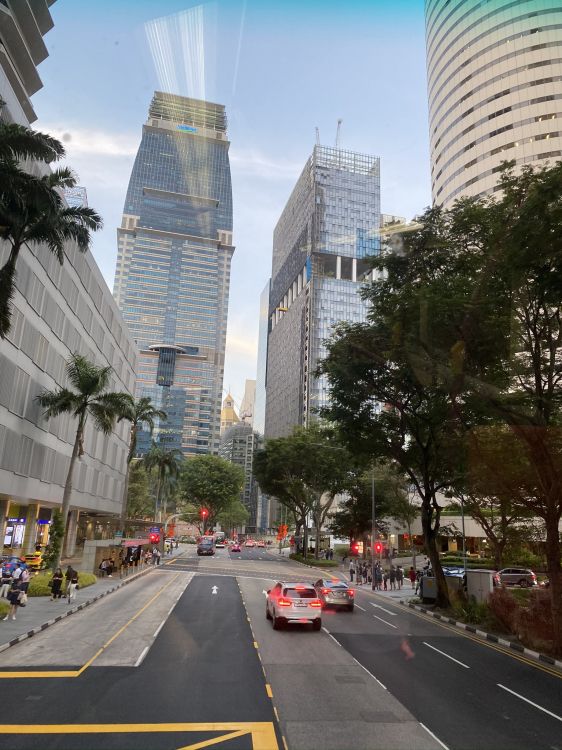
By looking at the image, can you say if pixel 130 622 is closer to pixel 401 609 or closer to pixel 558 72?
pixel 401 609

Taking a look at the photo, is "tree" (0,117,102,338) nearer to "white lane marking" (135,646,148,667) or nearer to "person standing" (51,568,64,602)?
"person standing" (51,568,64,602)

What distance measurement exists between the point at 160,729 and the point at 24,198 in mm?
20031

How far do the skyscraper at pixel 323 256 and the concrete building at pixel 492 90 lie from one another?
47446 mm

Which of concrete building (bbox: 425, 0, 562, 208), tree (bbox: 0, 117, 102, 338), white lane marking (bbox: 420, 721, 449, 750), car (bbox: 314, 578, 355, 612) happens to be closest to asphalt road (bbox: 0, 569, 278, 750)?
white lane marking (bbox: 420, 721, 449, 750)

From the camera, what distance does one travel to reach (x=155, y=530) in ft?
199

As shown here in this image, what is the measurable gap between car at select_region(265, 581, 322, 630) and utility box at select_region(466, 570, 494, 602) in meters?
8.75

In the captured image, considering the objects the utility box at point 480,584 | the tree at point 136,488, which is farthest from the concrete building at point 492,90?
the utility box at point 480,584

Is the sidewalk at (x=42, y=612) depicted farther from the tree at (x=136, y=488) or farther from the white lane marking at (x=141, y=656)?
the tree at (x=136, y=488)

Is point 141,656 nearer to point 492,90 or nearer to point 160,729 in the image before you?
point 160,729

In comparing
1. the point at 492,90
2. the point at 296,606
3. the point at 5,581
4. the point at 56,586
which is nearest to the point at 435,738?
the point at 296,606

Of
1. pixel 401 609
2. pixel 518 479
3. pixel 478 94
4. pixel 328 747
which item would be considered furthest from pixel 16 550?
pixel 478 94

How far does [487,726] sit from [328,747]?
129 inches

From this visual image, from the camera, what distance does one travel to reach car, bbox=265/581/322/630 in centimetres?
1889

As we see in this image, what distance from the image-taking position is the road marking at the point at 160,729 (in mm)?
8555
